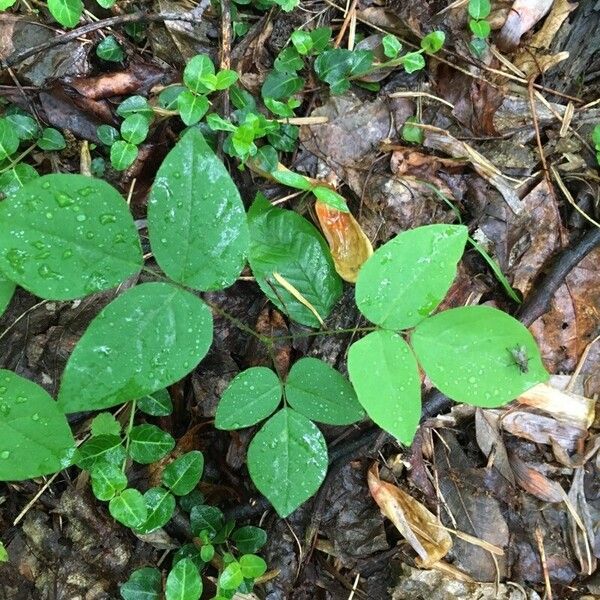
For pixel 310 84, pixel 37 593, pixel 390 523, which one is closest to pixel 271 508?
pixel 390 523

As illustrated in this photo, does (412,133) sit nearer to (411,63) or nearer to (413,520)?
(411,63)

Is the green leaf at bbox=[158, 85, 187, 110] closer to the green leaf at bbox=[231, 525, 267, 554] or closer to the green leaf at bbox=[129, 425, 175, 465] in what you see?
the green leaf at bbox=[129, 425, 175, 465]

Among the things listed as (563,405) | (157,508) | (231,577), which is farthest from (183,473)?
(563,405)

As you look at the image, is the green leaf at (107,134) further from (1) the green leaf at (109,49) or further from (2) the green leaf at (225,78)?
(2) the green leaf at (225,78)

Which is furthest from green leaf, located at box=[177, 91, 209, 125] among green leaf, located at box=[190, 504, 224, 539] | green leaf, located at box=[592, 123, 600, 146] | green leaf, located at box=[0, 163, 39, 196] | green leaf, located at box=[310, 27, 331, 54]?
green leaf, located at box=[592, 123, 600, 146]

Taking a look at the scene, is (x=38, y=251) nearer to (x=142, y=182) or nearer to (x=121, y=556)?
(x=142, y=182)
